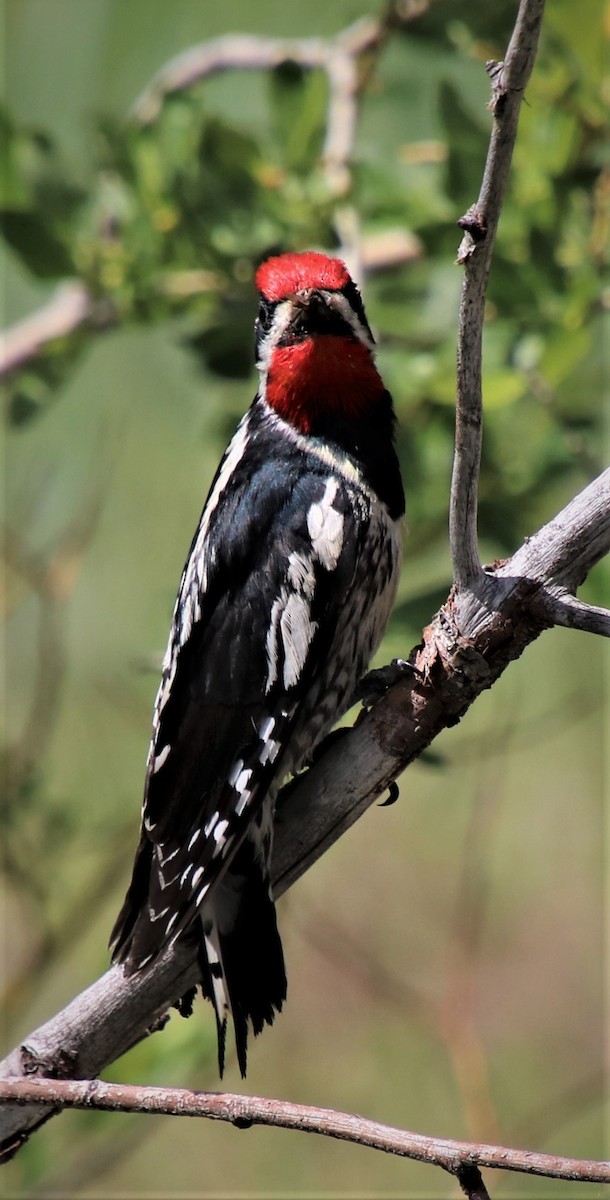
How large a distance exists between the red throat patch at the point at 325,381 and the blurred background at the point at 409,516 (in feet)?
0.85

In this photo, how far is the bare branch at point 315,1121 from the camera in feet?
3.48

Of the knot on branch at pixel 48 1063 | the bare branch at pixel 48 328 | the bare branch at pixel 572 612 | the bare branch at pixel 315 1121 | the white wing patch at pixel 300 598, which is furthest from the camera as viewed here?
the bare branch at pixel 48 328

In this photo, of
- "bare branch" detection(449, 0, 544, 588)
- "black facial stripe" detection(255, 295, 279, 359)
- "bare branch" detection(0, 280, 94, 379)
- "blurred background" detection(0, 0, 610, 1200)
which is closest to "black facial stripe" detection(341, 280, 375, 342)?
"black facial stripe" detection(255, 295, 279, 359)

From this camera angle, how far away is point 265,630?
1.83 meters

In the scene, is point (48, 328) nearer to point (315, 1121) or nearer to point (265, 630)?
point (265, 630)

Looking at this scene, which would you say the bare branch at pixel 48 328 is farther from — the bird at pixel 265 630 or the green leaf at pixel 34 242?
the bird at pixel 265 630

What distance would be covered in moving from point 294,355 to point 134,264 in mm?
716

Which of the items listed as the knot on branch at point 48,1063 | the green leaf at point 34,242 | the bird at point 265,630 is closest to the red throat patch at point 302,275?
the bird at point 265,630

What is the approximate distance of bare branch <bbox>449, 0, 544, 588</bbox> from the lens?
42.7 inches

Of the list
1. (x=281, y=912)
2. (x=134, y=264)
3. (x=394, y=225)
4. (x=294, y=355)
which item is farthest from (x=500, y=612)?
(x=281, y=912)

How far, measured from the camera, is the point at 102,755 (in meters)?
4.00

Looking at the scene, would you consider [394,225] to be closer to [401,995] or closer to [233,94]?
[233,94]

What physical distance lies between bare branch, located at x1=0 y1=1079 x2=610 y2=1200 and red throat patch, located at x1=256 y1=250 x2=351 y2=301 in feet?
4.05

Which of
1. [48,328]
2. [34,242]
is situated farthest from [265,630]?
[48,328]
